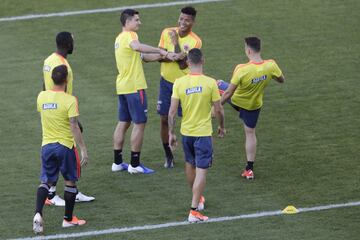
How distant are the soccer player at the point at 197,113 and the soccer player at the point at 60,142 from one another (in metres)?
1.34

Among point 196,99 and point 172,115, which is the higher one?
point 196,99

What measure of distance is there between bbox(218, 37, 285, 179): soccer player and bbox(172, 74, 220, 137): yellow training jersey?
49.1 inches

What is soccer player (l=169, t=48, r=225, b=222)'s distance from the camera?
47.5ft

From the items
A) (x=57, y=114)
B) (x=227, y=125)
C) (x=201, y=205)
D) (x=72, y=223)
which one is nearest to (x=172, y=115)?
(x=201, y=205)

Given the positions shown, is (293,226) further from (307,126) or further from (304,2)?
(304,2)

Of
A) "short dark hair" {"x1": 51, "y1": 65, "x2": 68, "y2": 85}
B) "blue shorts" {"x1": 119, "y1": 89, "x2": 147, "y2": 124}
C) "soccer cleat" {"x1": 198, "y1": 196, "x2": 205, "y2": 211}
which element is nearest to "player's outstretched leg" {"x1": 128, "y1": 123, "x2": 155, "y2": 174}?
"blue shorts" {"x1": 119, "y1": 89, "x2": 147, "y2": 124}

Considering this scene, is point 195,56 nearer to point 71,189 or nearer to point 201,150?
point 201,150

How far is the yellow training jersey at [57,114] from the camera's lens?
46.8ft

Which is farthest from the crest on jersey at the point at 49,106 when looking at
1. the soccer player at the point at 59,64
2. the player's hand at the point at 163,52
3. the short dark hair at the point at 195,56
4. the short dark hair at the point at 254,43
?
the short dark hair at the point at 254,43

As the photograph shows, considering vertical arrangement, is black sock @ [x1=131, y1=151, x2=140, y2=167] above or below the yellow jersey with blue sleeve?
below

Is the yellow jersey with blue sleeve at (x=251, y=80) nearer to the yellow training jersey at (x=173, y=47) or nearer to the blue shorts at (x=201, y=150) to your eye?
the yellow training jersey at (x=173, y=47)

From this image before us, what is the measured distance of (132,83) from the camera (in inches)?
646

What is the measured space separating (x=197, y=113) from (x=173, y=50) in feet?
7.24

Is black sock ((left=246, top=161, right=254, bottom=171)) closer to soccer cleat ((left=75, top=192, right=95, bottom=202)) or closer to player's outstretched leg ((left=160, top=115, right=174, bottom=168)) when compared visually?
player's outstretched leg ((left=160, top=115, right=174, bottom=168))
